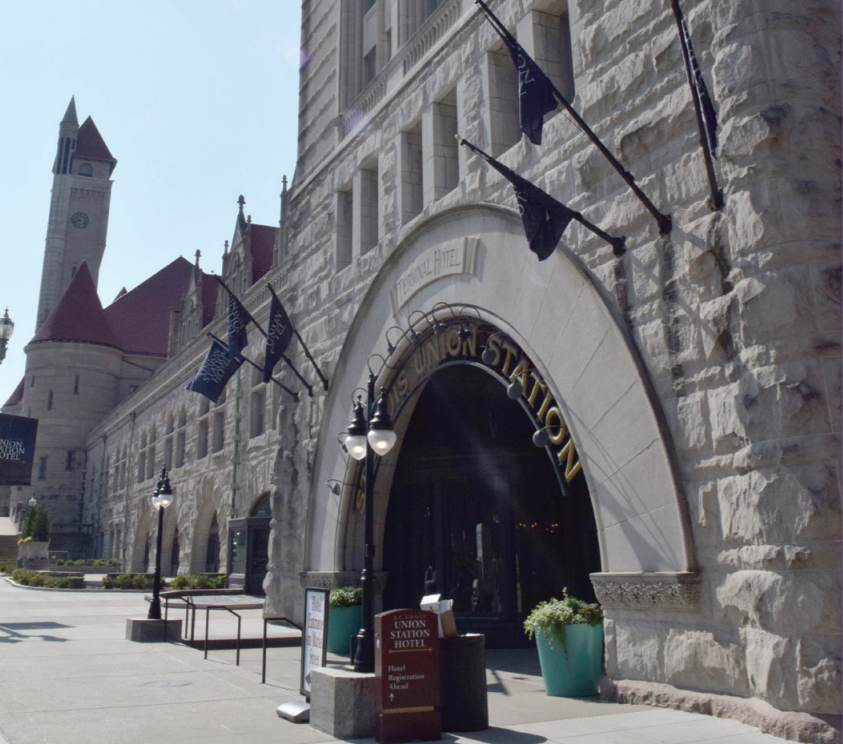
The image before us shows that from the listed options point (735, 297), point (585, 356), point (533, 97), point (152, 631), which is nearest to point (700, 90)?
point (533, 97)

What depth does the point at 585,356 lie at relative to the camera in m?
9.21

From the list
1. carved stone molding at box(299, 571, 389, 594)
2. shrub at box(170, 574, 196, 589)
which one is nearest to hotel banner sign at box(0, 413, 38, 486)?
shrub at box(170, 574, 196, 589)

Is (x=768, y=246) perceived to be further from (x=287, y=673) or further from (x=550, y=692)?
(x=287, y=673)

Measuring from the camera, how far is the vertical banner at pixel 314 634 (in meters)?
8.25

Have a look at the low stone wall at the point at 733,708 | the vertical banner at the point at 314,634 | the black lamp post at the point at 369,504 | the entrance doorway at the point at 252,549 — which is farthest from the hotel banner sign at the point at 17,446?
the low stone wall at the point at 733,708

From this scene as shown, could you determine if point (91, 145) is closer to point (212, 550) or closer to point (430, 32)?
point (212, 550)

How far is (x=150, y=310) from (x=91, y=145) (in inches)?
1516

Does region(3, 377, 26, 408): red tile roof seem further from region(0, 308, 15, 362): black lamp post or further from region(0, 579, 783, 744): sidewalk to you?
region(0, 579, 783, 744): sidewalk

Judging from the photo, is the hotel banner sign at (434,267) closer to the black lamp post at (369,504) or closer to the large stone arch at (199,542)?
the black lamp post at (369,504)

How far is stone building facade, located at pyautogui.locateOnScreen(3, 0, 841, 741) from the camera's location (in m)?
6.85

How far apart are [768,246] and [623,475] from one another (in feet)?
9.04

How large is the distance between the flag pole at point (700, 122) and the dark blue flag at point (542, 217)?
5.12 ft

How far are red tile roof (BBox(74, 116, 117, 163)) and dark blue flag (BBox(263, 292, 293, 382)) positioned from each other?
9061cm

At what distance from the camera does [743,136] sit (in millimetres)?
7387
